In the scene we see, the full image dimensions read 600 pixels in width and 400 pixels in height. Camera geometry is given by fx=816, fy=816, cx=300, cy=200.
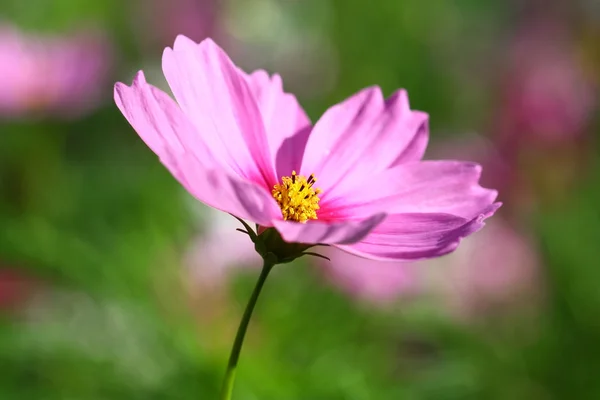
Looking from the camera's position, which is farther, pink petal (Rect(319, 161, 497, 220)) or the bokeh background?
the bokeh background

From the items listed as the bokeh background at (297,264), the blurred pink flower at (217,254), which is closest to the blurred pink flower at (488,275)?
the bokeh background at (297,264)

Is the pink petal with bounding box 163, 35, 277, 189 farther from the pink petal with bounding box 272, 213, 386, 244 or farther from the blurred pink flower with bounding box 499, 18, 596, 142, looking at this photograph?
the blurred pink flower with bounding box 499, 18, 596, 142

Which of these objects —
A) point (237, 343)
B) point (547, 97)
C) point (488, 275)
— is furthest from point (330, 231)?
point (547, 97)

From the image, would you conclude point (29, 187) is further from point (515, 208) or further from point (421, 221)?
point (421, 221)

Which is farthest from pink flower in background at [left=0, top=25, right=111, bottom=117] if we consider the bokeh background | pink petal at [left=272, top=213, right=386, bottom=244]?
pink petal at [left=272, top=213, right=386, bottom=244]

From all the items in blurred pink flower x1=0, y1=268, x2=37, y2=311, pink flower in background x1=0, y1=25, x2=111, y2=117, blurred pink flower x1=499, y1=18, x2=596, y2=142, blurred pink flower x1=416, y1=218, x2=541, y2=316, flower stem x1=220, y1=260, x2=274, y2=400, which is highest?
pink flower in background x1=0, y1=25, x2=111, y2=117

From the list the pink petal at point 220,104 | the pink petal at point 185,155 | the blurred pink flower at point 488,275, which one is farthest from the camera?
the blurred pink flower at point 488,275

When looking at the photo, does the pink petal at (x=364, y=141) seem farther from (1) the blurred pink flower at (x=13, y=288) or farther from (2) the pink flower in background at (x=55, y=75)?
(2) the pink flower in background at (x=55, y=75)
